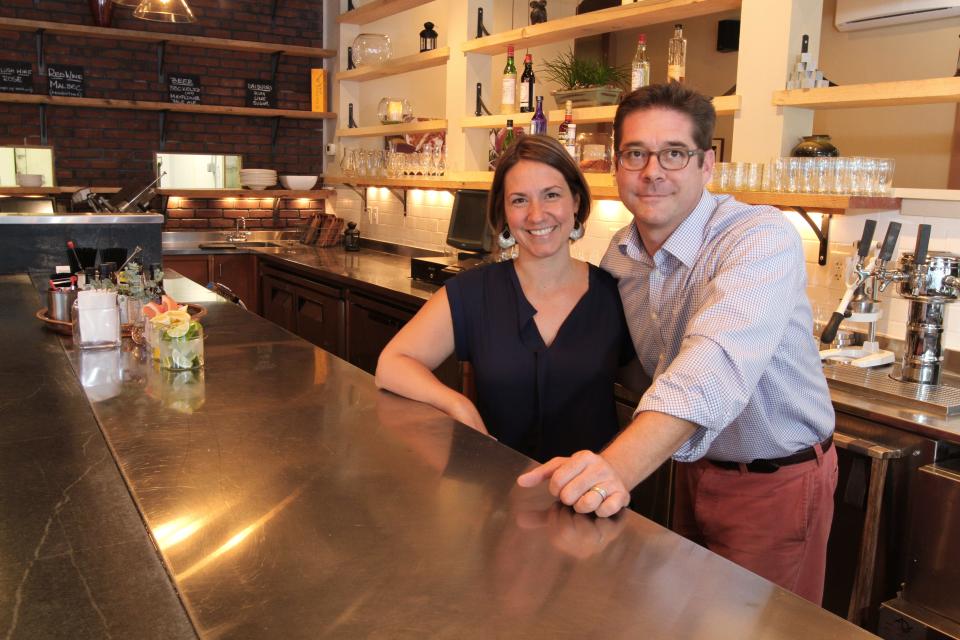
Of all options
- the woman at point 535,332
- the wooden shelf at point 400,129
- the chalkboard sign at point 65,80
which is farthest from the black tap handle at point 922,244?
the chalkboard sign at point 65,80

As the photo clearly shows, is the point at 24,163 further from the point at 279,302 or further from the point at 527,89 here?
the point at 527,89

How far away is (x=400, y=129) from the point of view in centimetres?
603

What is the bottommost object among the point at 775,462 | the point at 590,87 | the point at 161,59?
the point at 775,462

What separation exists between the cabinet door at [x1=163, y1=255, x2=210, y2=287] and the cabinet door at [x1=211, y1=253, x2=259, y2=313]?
0.08 m

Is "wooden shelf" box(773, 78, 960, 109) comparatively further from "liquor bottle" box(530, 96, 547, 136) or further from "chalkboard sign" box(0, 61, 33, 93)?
"chalkboard sign" box(0, 61, 33, 93)

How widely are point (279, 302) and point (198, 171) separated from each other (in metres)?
1.51

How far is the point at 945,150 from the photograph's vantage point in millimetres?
5504

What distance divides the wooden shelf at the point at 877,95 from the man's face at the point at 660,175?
4.54 ft

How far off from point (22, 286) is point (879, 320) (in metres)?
3.74

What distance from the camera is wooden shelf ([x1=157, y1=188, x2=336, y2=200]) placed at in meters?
6.89

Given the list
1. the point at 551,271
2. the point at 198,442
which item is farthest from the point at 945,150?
the point at 198,442

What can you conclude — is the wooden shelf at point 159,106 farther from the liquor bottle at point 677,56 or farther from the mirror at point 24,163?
the liquor bottle at point 677,56

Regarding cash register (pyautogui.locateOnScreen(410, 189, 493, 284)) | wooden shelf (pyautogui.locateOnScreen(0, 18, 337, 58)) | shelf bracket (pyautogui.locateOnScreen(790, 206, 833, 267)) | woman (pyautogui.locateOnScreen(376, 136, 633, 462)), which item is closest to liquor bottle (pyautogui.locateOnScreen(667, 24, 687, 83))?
shelf bracket (pyautogui.locateOnScreen(790, 206, 833, 267))

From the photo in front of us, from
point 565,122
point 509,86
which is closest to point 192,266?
point 509,86
